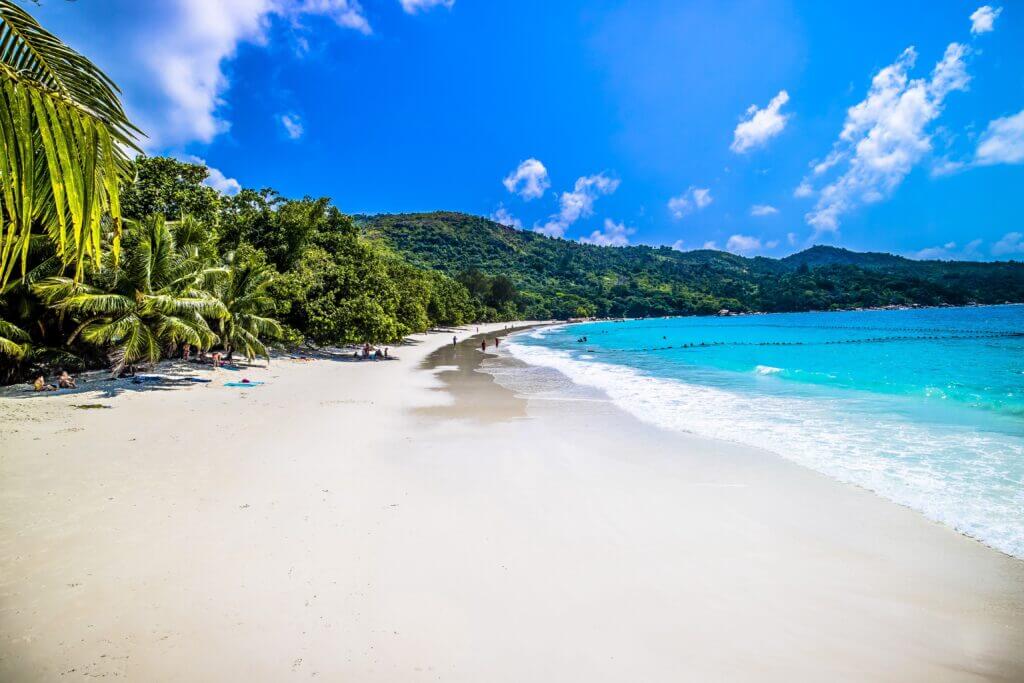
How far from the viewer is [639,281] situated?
16825 cm

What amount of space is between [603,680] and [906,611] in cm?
357

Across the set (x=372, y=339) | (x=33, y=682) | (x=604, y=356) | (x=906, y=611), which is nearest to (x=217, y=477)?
(x=33, y=682)

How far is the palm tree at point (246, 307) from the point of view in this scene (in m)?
22.3

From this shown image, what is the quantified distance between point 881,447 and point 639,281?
164 metres

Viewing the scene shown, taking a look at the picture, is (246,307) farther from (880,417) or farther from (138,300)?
(880,417)

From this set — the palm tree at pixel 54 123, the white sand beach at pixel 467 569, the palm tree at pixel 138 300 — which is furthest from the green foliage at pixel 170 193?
the palm tree at pixel 54 123

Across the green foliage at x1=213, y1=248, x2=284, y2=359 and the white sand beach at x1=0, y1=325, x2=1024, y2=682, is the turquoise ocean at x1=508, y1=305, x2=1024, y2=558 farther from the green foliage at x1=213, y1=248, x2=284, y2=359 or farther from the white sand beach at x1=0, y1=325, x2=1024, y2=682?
the green foliage at x1=213, y1=248, x2=284, y2=359

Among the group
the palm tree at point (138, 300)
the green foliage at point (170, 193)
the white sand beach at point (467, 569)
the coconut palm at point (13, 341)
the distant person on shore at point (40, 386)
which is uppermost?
the green foliage at point (170, 193)

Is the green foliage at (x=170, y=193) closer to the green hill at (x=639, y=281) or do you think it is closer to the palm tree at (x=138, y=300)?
the palm tree at (x=138, y=300)

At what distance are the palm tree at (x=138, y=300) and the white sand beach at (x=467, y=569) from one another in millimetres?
5627

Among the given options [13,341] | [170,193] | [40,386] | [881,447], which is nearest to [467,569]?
[881,447]

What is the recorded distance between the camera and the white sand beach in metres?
4.00

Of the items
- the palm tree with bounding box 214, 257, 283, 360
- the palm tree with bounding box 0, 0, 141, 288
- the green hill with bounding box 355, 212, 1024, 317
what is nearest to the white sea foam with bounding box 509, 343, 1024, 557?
the palm tree with bounding box 0, 0, 141, 288

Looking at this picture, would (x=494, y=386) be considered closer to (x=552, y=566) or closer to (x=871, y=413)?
(x=871, y=413)
